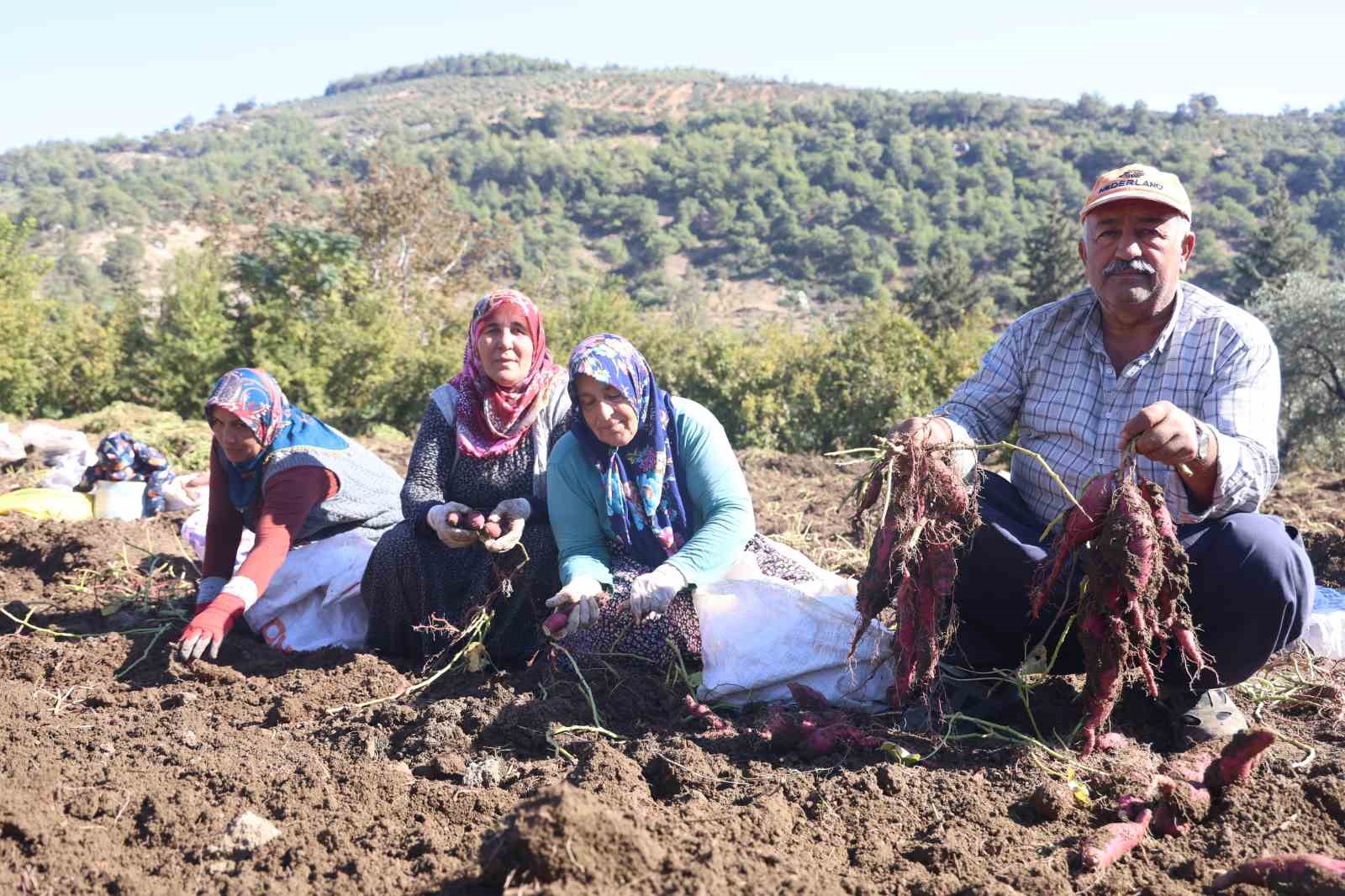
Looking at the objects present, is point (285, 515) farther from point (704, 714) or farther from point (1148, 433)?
point (1148, 433)

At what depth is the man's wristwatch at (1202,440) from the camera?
2.38 metres

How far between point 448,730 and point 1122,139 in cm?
7891

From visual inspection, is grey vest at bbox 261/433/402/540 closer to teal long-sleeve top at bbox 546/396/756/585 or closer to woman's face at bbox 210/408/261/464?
woman's face at bbox 210/408/261/464

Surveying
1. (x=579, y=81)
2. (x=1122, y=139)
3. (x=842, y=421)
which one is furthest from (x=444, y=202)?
(x=579, y=81)

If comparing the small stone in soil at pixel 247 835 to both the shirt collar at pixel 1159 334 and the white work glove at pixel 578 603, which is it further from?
the shirt collar at pixel 1159 334

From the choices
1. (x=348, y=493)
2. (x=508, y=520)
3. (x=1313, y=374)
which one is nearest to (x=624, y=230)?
(x=1313, y=374)

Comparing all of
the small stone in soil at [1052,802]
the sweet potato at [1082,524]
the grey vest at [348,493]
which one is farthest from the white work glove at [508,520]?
the small stone in soil at [1052,802]

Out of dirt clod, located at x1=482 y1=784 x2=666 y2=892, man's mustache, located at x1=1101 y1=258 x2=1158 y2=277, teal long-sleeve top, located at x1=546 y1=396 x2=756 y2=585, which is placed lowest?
dirt clod, located at x1=482 y1=784 x2=666 y2=892

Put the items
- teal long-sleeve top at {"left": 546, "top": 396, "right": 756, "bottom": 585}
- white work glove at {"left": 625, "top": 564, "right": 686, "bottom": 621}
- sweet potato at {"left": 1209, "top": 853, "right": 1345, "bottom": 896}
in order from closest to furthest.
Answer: sweet potato at {"left": 1209, "top": 853, "right": 1345, "bottom": 896}
white work glove at {"left": 625, "top": 564, "right": 686, "bottom": 621}
teal long-sleeve top at {"left": 546, "top": 396, "right": 756, "bottom": 585}

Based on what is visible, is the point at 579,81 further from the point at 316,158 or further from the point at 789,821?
the point at 789,821

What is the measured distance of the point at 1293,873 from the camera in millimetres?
1940

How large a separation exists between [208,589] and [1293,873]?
3622 millimetres

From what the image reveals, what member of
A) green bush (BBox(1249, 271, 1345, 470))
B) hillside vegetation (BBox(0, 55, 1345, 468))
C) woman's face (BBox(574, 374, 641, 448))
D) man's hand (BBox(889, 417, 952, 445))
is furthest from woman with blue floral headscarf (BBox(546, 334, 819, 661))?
green bush (BBox(1249, 271, 1345, 470))

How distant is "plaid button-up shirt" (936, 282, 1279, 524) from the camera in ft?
8.55
